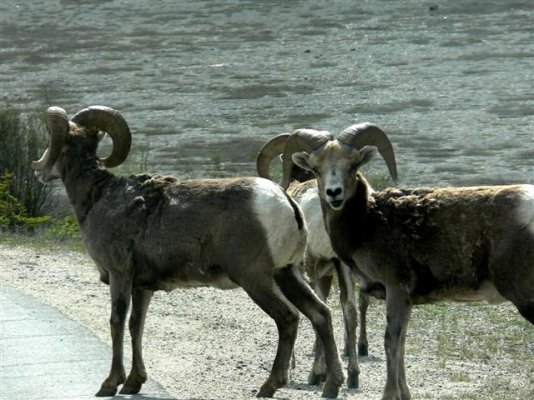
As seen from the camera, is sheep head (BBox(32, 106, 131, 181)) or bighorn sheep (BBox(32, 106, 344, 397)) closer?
bighorn sheep (BBox(32, 106, 344, 397))

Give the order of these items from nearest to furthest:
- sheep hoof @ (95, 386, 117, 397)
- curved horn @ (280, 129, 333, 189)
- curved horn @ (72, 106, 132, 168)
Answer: sheep hoof @ (95, 386, 117, 397) < curved horn @ (280, 129, 333, 189) < curved horn @ (72, 106, 132, 168)

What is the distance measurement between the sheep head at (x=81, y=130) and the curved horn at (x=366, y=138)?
2.22m

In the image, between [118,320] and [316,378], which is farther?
[316,378]

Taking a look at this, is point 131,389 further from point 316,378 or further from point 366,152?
point 366,152

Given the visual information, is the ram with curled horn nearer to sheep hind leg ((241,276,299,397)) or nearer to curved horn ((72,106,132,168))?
sheep hind leg ((241,276,299,397))

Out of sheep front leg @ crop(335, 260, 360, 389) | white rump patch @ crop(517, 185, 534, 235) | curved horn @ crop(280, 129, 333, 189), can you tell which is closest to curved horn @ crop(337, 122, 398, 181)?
curved horn @ crop(280, 129, 333, 189)

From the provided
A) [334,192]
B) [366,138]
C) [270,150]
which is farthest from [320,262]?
[334,192]

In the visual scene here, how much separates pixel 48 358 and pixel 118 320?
3.39ft

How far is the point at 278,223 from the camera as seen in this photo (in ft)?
42.0

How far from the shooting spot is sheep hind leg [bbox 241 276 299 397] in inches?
502

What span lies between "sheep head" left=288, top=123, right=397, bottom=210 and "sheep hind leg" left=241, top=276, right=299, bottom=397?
90 centimetres

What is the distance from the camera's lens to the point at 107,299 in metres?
17.5

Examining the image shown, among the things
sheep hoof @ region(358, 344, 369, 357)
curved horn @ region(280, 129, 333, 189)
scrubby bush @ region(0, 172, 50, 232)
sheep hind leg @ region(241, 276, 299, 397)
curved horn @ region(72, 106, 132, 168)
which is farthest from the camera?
scrubby bush @ region(0, 172, 50, 232)

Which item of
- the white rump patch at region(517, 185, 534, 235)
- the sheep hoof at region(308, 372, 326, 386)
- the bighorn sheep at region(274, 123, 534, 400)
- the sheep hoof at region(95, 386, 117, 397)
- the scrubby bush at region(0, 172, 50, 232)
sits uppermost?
the white rump patch at region(517, 185, 534, 235)
